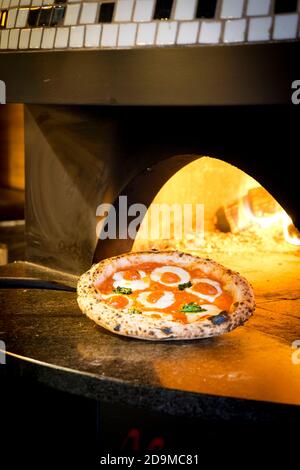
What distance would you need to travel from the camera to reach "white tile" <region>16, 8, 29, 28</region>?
3348 millimetres

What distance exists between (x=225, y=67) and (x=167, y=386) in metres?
1.27

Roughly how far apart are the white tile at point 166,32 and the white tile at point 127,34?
14 cm

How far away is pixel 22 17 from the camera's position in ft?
11.1

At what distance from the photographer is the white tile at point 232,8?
239 centimetres

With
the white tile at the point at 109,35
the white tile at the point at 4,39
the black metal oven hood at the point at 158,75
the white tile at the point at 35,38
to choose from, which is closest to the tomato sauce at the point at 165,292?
the black metal oven hood at the point at 158,75

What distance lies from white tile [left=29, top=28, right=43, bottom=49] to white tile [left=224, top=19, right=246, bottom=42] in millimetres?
1196

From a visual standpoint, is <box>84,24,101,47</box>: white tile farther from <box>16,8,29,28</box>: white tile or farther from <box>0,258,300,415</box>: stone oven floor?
<box>0,258,300,415</box>: stone oven floor

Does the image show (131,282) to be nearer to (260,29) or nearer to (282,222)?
(260,29)


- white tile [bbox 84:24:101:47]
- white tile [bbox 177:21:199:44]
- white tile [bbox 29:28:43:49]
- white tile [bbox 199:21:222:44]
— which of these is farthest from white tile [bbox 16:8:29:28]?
white tile [bbox 199:21:222:44]

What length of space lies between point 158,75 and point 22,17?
1194mm

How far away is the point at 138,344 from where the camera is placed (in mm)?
2768

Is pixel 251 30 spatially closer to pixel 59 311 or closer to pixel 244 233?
pixel 59 311

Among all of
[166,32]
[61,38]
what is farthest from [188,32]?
[61,38]

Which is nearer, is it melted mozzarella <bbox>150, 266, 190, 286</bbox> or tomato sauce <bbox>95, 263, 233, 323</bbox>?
tomato sauce <bbox>95, 263, 233, 323</bbox>
